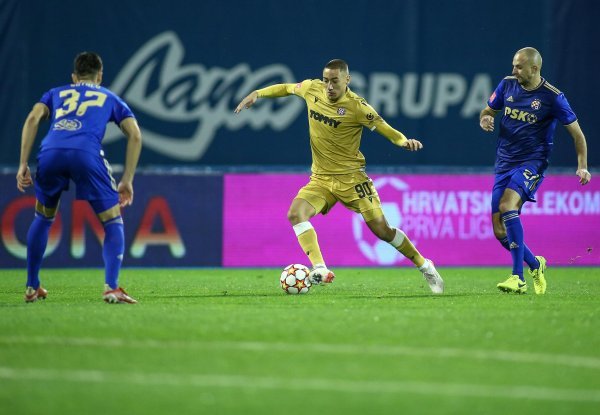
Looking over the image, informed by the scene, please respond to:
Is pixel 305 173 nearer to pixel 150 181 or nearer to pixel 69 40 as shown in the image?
pixel 150 181

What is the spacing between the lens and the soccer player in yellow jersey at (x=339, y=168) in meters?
10.5

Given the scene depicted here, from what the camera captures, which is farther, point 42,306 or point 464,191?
point 464,191

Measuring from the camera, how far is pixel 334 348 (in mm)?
6227

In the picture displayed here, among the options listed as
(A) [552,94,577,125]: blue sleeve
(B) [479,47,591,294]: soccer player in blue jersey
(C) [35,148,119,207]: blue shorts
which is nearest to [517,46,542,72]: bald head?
(B) [479,47,591,294]: soccer player in blue jersey

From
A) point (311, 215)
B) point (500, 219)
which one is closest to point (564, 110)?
point (500, 219)

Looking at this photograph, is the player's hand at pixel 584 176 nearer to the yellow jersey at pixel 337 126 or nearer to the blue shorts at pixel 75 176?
the yellow jersey at pixel 337 126

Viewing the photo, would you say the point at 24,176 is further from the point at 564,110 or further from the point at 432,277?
the point at 564,110

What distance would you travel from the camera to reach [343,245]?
609 inches

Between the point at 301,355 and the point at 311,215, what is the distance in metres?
4.62

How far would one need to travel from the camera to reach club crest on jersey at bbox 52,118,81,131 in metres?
8.65

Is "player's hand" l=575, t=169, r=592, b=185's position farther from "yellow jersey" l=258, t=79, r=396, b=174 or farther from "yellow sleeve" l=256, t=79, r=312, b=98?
"yellow sleeve" l=256, t=79, r=312, b=98

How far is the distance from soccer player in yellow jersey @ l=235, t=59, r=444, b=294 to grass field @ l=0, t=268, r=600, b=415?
76cm

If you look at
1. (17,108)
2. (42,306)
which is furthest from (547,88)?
(17,108)

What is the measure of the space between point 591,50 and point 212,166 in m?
5.83
